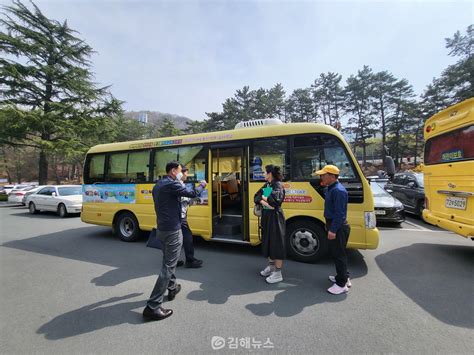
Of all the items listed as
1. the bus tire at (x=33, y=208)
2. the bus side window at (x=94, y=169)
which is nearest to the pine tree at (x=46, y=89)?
the bus tire at (x=33, y=208)

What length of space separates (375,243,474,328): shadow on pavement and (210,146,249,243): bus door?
2.88 meters

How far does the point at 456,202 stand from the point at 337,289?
3.27 m

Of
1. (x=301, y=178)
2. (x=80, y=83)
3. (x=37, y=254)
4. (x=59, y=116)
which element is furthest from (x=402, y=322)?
(x=80, y=83)

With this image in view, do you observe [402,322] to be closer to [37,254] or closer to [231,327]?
[231,327]

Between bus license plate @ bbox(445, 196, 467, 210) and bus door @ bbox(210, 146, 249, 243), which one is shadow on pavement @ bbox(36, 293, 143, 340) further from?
bus license plate @ bbox(445, 196, 467, 210)

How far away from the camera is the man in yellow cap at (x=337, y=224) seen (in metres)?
3.12

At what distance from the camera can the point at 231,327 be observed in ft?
8.44

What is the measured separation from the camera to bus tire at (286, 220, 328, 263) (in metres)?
4.30

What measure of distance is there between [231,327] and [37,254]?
552 centimetres

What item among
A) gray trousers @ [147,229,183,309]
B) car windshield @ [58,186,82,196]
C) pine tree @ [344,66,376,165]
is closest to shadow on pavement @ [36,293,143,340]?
gray trousers @ [147,229,183,309]

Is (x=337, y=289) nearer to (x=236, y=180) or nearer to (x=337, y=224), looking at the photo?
(x=337, y=224)

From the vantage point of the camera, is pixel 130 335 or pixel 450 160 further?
pixel 450 160

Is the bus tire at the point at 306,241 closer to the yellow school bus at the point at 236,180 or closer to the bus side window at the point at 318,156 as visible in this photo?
the yellow school bus at the point at 236,180

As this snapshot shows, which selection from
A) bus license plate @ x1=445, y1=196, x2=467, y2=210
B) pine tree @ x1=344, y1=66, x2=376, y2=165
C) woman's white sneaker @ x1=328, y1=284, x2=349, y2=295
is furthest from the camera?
pine tree @ x1=344, y1=66, x2=376, y2=165
